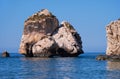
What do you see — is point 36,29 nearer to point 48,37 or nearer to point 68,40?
point 48,37

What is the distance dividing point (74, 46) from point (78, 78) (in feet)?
246

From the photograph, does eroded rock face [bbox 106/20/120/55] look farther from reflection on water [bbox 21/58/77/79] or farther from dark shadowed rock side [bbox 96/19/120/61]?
reflection on water [bbox 21/58/77/79]

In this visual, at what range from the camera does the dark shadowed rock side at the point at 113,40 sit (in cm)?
11606

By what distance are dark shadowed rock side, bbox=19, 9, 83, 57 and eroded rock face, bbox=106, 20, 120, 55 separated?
561 inches

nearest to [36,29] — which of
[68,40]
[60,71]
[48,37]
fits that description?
[48,37]

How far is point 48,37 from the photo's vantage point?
130 metres

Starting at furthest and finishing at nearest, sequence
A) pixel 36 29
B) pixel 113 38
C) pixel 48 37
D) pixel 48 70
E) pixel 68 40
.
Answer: pixel 36 29
pixel 68 40
pixel 48 37
pixel 113 38
pixel 48 70

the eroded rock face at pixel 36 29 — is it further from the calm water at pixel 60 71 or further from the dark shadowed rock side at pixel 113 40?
the calm water at pixel 60 71

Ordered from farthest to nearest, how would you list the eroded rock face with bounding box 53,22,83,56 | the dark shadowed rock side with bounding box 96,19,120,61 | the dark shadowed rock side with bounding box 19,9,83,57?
the eroded rock face with bounding box 53,22,83,56
the dark shadowed rock side with bounding box 19,9,83,57
the dark shadowed rock side with bounding box 96,19,120,61

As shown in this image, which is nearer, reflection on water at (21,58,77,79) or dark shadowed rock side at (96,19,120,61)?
reflection on water at (21,58,77,79)

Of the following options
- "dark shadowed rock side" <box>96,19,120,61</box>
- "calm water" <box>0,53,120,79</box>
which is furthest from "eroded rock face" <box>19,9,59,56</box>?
"calm water" <box>0,53,120,79</box>

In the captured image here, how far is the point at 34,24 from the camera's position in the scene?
135m

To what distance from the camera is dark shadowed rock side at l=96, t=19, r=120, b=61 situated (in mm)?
116062

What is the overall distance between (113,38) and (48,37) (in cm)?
2195
